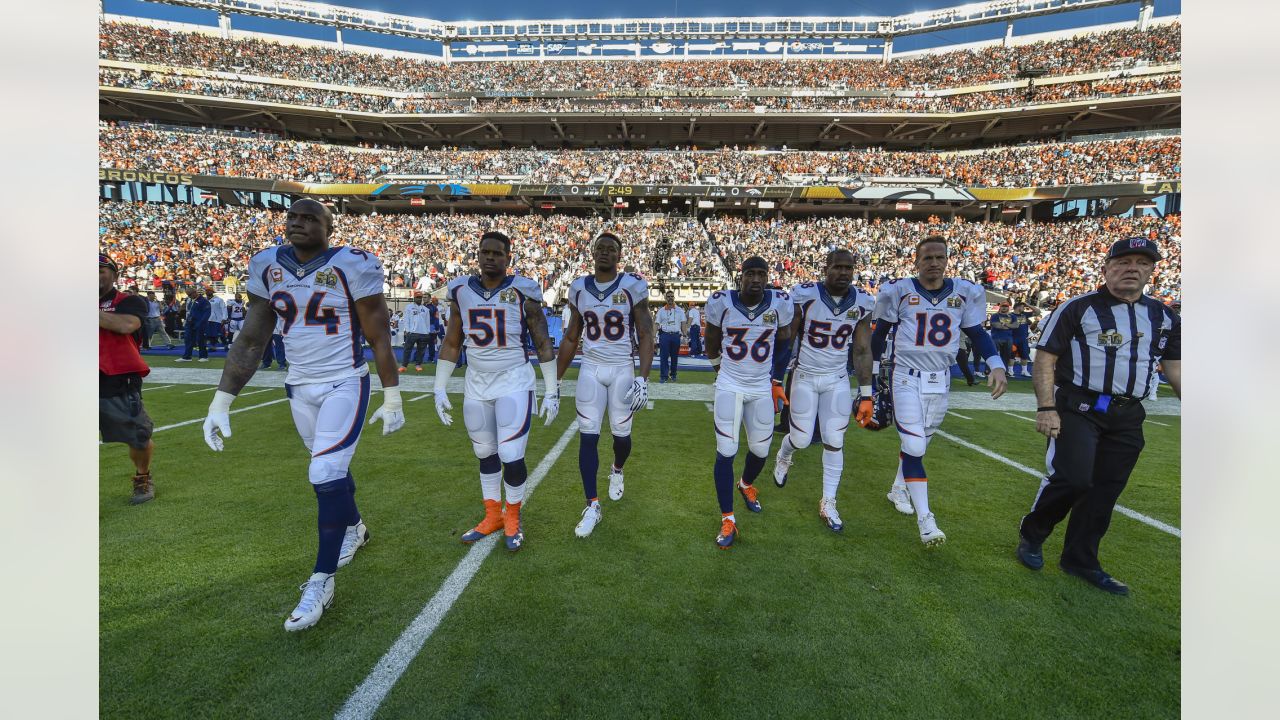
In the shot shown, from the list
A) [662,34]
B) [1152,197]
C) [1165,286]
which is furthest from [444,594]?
[662,34]

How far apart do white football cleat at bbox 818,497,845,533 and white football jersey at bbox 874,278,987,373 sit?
4.41ft

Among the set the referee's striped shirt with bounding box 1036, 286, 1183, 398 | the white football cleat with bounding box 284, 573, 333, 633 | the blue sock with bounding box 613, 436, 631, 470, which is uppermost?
the referee's striped shirt with bounding box 1036, 286, 1183, 398

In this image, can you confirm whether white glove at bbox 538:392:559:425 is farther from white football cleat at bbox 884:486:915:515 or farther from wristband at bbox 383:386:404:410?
white football cleat at bbox 884:486:915:515

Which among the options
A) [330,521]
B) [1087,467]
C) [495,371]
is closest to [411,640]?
[330,521]

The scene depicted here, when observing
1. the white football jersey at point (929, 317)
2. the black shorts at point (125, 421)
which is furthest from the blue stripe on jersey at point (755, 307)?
the black shorts at point (125, 421)

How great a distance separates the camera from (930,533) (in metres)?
3.80

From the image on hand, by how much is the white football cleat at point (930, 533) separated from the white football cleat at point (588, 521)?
2537 millimetres

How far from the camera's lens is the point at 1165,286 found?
20.2 meters

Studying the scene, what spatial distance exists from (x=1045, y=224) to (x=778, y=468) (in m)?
34.6

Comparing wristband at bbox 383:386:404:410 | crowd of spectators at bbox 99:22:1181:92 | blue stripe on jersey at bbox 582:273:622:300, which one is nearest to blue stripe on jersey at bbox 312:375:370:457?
wristband at bbox 383:386:404:410

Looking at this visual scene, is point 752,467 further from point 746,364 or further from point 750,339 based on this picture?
point 750,339

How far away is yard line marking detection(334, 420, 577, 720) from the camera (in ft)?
7.38

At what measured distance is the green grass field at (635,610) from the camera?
234cm

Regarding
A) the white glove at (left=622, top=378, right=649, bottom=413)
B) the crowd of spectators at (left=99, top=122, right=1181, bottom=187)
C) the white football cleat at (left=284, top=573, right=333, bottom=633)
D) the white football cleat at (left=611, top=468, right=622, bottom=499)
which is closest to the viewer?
the white football cleat at (left=284, top=573, right=333, bottom=633)
